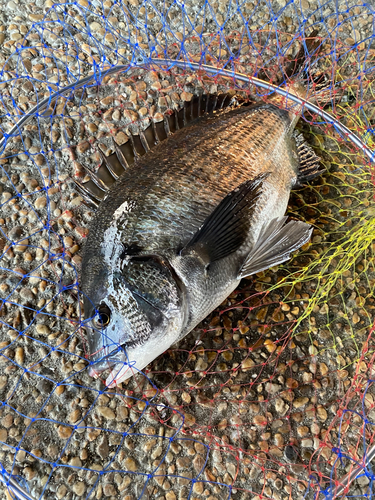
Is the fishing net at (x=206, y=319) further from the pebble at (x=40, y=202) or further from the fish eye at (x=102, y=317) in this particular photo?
the fish eye at (x=102, y=317)

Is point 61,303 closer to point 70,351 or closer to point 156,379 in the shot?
point 70,351

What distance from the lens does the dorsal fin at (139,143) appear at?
2.00 m

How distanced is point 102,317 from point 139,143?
1.07 metres

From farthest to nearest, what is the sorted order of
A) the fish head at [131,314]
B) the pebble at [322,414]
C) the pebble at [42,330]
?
1. the pebble at [42,330]
2. the pebble at [322,414]
3. the fish head at [131,314]

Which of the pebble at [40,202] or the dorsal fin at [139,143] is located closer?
the dorsal fin at [139,143]

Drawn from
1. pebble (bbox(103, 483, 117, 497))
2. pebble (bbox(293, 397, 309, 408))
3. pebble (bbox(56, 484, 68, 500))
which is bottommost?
pebble (bbox(293, 397, 309, 408))

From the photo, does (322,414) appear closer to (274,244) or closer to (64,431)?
(274,244)

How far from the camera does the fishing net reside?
1.84m

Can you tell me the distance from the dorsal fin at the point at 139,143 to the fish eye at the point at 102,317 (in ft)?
2.19


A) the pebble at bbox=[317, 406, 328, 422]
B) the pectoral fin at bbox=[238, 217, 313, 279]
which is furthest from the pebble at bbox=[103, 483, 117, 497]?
the pectoral fin at bbox=[238, 217, 313, 279]

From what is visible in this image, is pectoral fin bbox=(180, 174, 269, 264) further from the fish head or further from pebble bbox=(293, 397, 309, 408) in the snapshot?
pebble bbox=(293, 397, 309, 408)

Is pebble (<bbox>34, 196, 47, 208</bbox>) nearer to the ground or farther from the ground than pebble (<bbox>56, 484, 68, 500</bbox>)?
farther from the ground

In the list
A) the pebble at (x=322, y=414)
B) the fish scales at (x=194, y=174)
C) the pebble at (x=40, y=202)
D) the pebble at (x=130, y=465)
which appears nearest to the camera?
the fish scales at (x=194, y=174)

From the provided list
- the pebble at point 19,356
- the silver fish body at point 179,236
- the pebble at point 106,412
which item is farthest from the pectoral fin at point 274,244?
the pebble at point 19,356
